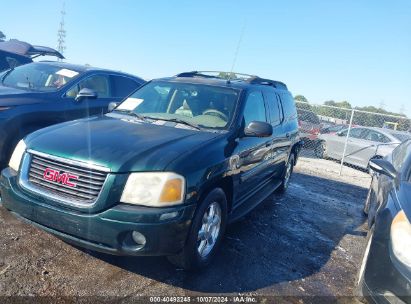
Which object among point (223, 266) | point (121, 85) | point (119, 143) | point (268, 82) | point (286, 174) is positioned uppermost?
point (268, 82)

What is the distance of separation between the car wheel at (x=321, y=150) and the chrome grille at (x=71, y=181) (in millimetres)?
11174

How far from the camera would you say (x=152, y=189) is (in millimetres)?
2822

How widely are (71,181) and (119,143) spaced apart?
0.53 meters

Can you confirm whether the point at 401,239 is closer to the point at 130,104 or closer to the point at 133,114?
the point at 133,114

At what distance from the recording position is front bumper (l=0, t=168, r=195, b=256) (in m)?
2.74

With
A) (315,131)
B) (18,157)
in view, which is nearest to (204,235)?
(18,157)

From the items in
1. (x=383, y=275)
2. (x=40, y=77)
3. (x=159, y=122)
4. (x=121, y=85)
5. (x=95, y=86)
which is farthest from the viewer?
(x=121, y=85)

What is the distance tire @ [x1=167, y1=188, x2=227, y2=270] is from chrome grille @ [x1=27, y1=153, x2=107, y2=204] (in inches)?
34.8

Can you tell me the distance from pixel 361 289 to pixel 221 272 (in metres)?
1.27

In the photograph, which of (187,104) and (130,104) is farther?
(130,104)

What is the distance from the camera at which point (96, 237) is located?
9.22 feet

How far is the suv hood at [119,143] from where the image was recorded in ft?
9.48

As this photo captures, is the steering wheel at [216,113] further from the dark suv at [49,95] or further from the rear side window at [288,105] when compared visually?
the dark suv at [49,95]

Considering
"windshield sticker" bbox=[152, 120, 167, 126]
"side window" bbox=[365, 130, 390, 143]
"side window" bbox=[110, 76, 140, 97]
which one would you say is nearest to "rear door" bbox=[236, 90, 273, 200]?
"windshield sticker" bbox=[152, 120, 167, 126]
